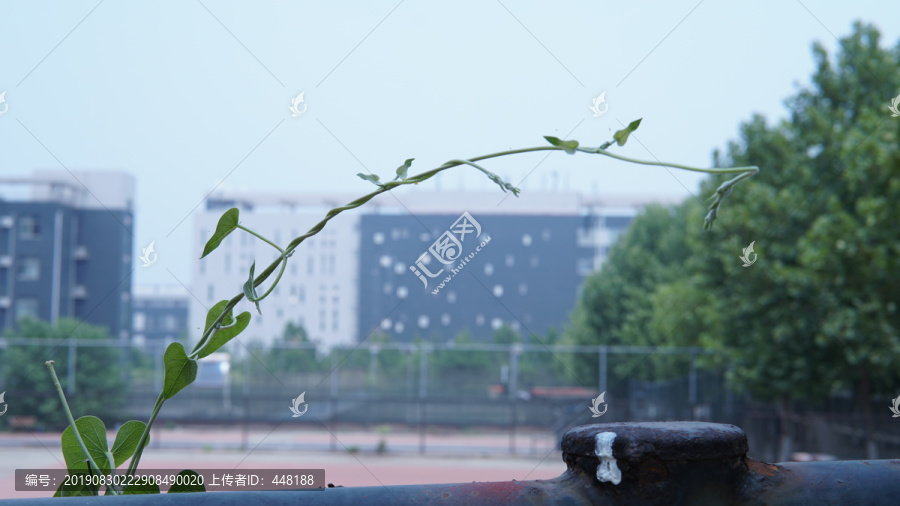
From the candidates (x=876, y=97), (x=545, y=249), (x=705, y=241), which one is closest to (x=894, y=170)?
(x=876, y=97)

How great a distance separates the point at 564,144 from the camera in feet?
2.23

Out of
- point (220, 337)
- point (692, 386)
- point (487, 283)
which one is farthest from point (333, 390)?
point (220, 337)

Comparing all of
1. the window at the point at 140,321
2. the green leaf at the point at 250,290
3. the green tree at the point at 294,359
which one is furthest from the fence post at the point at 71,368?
the window at the point at 140,321

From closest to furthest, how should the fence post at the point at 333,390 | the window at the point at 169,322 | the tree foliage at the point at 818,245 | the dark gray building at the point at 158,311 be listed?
1. the tree foliage at the point at 818,245
2. the fence post at the point at 333,390
3. the dark gray building at the point at 158,311
4. the window at the point at 169,322

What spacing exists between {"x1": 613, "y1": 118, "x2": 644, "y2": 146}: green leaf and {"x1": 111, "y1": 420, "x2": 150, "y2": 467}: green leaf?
517 mm

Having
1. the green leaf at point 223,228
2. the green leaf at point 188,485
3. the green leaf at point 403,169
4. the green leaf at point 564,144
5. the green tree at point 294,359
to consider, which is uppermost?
the green leaf at point 564,144

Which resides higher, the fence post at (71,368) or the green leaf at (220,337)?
the green leaf at (220,337)

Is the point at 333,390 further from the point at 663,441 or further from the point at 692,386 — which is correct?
the point at 663,441

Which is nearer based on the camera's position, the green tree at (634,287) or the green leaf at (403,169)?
the green leaf at (403,169)

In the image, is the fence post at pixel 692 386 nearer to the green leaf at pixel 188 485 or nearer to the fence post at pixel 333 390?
the fence post at pixel 333 390

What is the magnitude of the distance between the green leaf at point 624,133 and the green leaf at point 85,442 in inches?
21.4

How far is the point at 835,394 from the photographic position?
14.4 metres

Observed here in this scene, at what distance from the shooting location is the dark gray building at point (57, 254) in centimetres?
3406

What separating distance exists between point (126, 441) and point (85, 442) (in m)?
0.04
